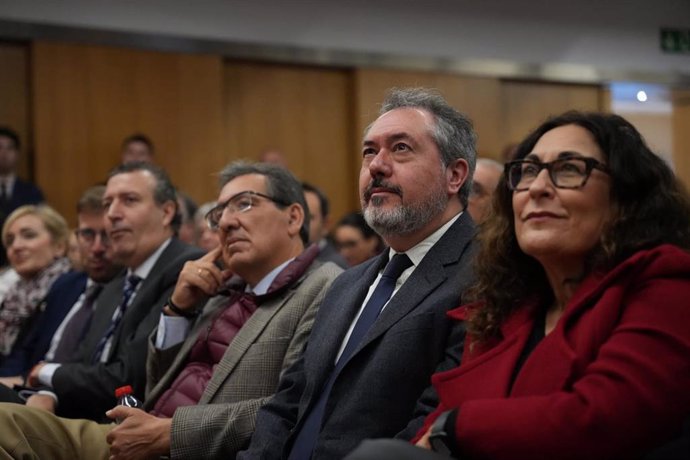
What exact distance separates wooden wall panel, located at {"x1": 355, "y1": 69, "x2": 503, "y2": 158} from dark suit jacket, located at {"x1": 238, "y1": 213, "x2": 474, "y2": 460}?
221 inches

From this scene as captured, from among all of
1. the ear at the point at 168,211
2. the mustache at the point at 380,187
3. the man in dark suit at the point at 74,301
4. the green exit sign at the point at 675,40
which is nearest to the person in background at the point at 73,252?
the man in dark suit at the point at 74,301

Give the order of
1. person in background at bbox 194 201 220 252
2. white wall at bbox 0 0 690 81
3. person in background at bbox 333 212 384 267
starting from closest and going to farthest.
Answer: person in background at bbox 194 201 220 252, person in background at bbox 333 212 384 267, white wall at bbox 0 0 690 81

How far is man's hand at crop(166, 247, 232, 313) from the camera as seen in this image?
117 inches

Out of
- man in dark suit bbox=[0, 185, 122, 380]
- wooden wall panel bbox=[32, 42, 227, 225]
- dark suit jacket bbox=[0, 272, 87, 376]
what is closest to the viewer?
man in dark suit bbox=[0, 185, 122, 380]

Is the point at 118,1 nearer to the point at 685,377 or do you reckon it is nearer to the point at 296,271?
the point at 296,271

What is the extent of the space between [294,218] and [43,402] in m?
1.15

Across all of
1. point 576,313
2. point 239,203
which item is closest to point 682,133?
point 239,203

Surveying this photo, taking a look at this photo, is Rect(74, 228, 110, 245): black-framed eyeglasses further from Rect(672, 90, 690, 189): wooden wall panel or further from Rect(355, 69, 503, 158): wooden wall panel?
Rect(672, 90, 690, 189): wooden wall panel

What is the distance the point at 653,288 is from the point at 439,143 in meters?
0.97

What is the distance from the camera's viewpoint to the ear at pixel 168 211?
373 cm

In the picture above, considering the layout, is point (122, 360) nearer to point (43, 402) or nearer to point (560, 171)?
point (43, 402)

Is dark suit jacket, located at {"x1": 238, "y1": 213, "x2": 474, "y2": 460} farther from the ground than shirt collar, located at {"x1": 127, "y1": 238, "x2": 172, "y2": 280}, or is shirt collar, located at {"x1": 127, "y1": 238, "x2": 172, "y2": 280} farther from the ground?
shirt collar, located at {"x1": 127, "y1": 238, "x2": 172, "y2": 280}

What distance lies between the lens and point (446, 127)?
244 cm

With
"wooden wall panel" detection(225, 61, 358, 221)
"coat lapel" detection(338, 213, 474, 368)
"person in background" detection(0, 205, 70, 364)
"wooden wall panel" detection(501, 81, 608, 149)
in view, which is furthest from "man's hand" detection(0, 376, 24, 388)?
"wooden wall panel" detection(501, 81, 608, 149)
